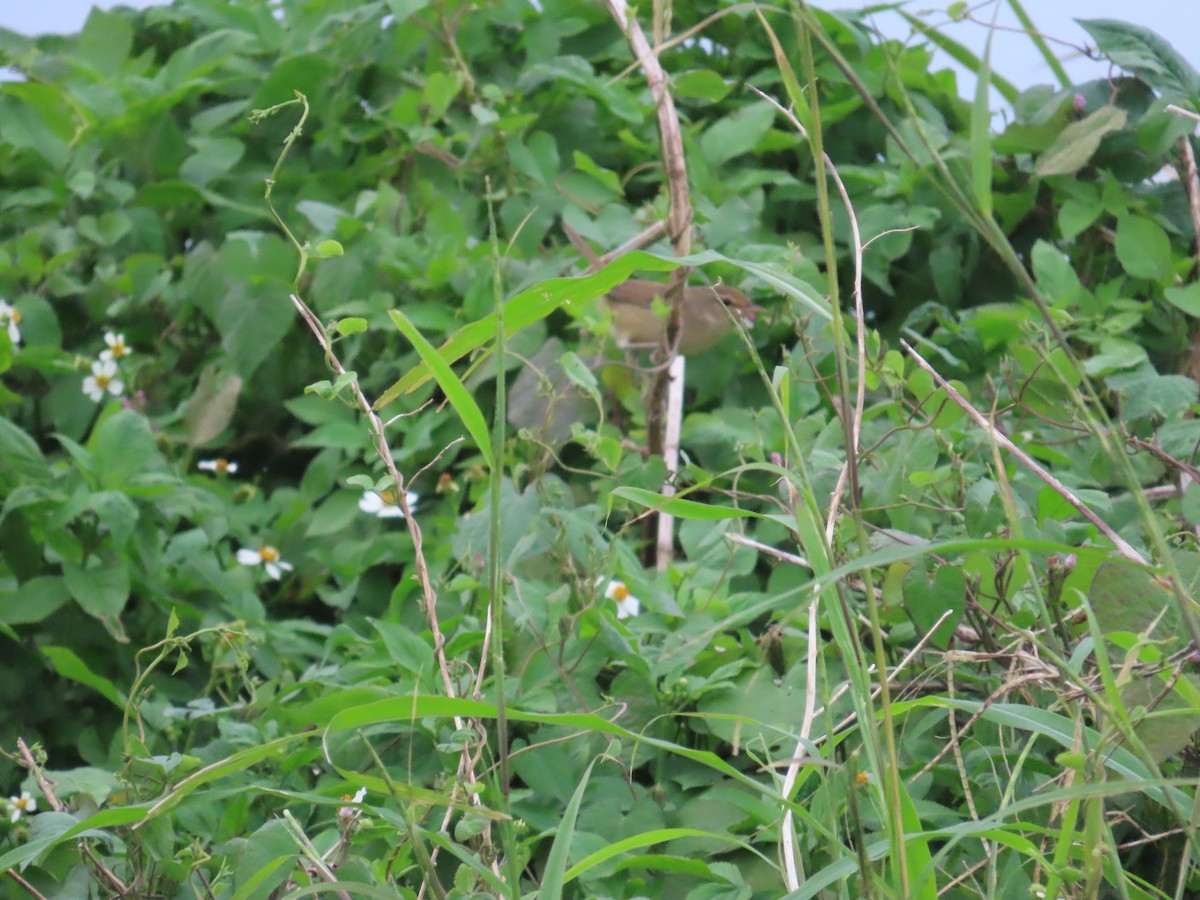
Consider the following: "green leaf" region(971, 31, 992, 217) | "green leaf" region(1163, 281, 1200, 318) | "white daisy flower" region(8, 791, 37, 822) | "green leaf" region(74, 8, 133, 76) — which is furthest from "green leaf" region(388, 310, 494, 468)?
"green leaf" region(74, 8, 133, 76)

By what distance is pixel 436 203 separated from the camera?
5.17ft

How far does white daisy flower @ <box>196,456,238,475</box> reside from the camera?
151 centimetres

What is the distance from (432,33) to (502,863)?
4.18 ft

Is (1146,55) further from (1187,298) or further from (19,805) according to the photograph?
(19,805)

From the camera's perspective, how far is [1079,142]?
1387 millimetres

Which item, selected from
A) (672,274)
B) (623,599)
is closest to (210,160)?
(672,274)

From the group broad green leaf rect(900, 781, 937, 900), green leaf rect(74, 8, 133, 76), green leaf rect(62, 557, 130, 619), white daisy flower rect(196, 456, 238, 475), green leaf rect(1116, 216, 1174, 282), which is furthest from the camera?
green leaf rect(74, 8, 133, 76)

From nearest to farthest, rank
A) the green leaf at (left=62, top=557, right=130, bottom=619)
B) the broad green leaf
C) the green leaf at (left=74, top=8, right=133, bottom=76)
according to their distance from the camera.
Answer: the broad green leaf < the green leaf at (left=62, top=557, right=130, bottom=619) < the green leaf at (left=74, top=8, right=133, bottom=76)

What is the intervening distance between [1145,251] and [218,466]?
1.16m

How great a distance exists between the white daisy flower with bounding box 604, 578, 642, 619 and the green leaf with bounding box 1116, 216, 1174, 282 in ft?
2.23

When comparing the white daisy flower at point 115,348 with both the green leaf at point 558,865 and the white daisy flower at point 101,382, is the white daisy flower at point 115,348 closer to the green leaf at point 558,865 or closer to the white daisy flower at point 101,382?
the white daisy flower at point 101,382

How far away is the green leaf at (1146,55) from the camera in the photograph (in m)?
1.36

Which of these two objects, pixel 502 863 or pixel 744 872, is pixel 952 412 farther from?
pixel 502 863

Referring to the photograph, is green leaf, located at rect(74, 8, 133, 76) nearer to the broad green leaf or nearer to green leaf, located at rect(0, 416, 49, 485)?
green leaf, located at rect(0, 416, 49, 485)
